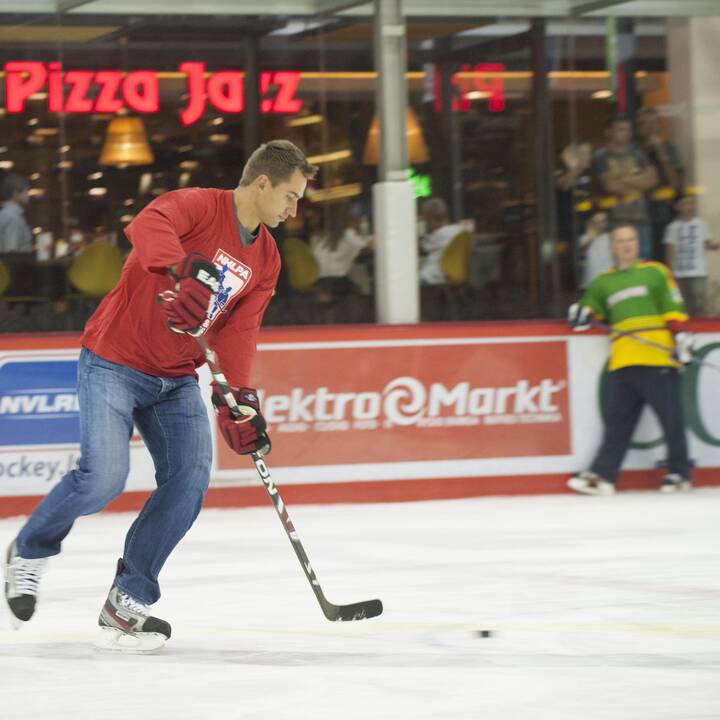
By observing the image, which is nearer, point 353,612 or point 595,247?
point 353,612

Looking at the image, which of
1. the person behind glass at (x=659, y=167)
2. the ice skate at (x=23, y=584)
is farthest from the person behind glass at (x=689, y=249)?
the ice skate at (x=23, y=584)

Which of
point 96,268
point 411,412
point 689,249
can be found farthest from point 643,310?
point 96,268

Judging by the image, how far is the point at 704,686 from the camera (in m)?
4.17

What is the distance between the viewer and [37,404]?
8758 mm

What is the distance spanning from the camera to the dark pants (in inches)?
371

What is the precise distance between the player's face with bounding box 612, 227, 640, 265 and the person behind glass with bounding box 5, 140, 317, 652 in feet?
17.0

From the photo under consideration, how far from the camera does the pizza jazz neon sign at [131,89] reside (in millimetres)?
10320

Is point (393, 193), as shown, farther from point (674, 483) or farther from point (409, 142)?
point (674, 483)

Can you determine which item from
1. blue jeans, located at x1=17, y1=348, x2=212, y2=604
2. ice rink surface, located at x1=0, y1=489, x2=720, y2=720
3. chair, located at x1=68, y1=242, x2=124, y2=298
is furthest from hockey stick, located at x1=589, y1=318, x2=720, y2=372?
blue jeans, located at x1=17, y1=348, x2=212, y2=604

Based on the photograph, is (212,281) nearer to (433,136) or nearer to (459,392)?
(459,392)

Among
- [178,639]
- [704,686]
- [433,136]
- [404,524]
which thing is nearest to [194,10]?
[433,136]

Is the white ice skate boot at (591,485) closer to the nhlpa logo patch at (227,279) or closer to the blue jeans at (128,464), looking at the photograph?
the blue jeans at (128,464)

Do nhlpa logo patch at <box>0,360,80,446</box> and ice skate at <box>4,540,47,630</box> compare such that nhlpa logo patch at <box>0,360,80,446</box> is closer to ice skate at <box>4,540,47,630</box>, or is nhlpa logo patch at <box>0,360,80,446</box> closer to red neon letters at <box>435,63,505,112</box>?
red neon letters at <box>435,63,505,112</box>

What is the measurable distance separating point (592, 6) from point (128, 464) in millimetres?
7435
